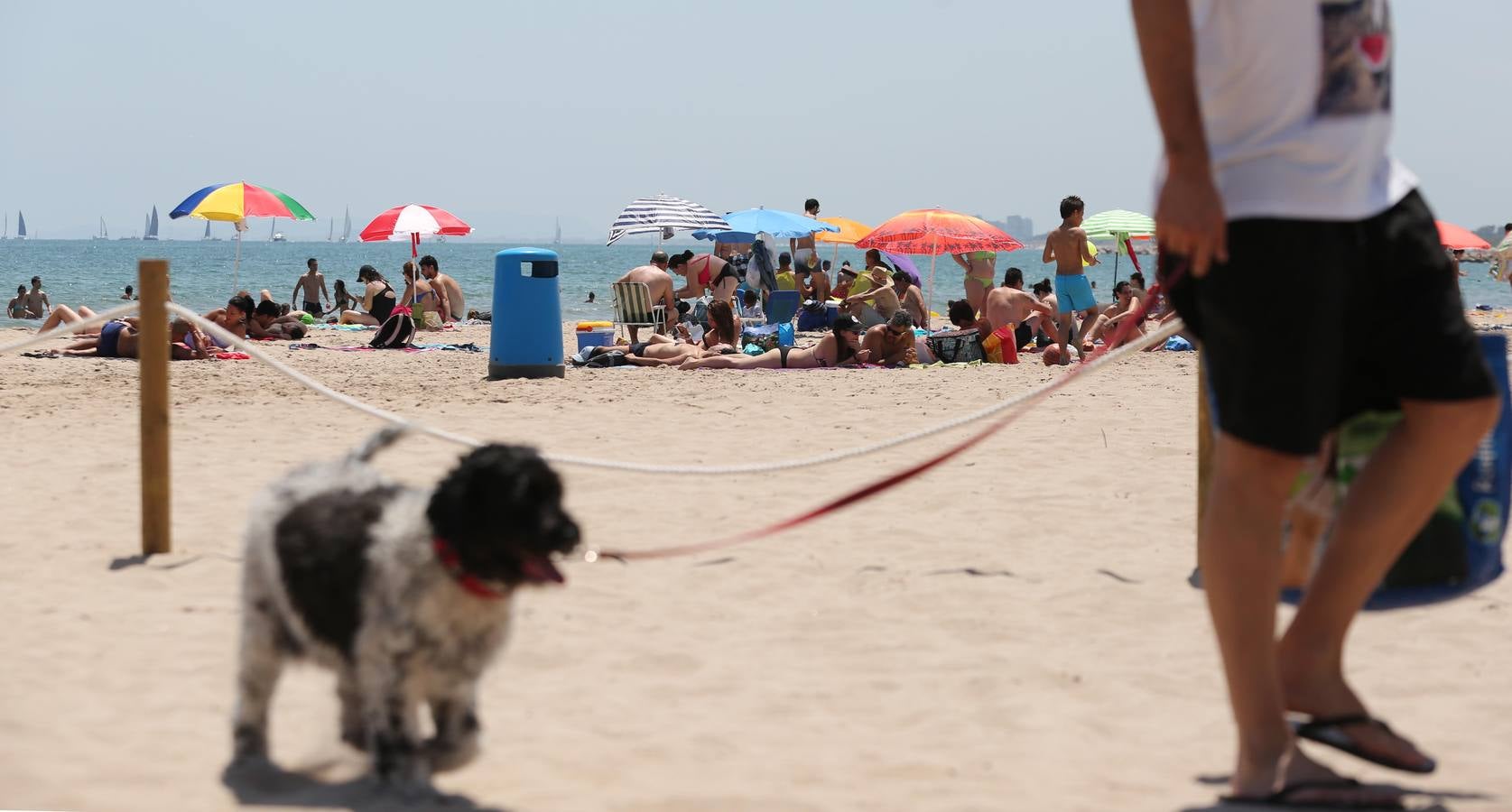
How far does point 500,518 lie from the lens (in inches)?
102

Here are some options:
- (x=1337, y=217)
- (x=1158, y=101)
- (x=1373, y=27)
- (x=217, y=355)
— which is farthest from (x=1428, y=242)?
(x=217, y=355)

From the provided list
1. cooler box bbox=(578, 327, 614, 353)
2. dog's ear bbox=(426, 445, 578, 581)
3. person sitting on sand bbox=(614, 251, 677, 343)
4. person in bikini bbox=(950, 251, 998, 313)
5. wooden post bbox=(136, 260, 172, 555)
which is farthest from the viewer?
person in bikini bbox=(950, 251, 998, 313)

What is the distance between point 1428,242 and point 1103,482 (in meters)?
4.06

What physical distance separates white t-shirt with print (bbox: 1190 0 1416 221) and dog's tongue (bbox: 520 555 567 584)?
140 cm

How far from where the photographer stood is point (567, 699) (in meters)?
3.59

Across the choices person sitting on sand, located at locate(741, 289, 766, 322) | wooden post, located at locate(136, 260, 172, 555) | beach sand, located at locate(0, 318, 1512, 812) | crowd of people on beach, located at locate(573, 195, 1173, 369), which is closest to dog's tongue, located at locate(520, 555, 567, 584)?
beach sand, located at locate(0, 318, 1512, 812)

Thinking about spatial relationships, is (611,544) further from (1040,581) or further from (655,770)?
(655,770)

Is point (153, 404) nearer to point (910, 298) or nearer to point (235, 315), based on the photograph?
point (235, 315)

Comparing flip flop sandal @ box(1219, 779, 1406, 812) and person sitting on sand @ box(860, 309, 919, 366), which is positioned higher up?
person sitting on sand @ box(860, 309, 919, 366)

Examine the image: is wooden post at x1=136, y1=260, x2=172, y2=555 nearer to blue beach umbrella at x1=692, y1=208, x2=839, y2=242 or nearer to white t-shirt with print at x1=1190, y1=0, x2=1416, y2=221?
white t-shirt with print at x1=1190, y1=0, x2=1416, y2=221

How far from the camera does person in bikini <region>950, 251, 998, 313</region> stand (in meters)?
16.7

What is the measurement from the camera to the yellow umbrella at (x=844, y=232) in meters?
24.9

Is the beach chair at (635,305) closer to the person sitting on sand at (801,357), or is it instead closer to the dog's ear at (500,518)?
the person sitting on sand at (801,357)

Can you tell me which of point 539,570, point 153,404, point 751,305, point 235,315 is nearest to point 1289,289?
point 539,570
